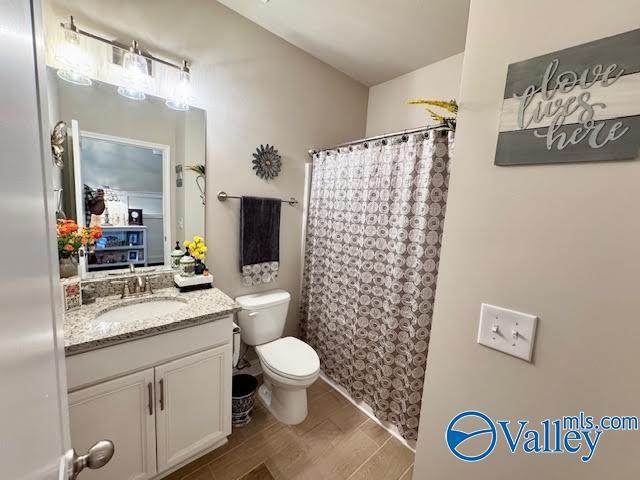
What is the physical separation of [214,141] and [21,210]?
5.18 ft

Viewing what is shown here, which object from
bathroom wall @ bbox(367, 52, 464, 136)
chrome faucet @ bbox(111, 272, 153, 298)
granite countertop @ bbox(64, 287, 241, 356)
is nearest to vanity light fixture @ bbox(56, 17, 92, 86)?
chrome faucet @ bbox(111, 272, 153, 298)

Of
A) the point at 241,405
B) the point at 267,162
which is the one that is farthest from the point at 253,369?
the point at 267,162

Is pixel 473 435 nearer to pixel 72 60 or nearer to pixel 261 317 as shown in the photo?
→ pixel 261 317

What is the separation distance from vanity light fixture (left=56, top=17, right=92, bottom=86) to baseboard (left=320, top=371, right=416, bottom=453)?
2494 mm

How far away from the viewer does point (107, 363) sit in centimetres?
107

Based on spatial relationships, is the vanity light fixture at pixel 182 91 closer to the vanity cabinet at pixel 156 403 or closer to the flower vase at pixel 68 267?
the flower vase at pixel 68 267

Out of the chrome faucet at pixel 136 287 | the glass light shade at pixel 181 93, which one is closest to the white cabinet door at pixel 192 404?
the chrome faucet at pixel 136 287

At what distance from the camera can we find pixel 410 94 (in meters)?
2.16

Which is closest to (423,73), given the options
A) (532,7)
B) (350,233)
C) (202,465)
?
(350,233)

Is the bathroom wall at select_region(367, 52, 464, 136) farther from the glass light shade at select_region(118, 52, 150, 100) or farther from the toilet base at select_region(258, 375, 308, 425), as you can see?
the toilet base at select_region(258, 375, 308, 425)

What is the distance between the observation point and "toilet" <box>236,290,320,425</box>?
164 centimetres

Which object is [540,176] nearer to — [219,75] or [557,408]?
[557,408]

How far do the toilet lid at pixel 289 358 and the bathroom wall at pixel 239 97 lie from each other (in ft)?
1.52

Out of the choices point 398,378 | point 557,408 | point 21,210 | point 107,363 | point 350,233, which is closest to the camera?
point 21,210
